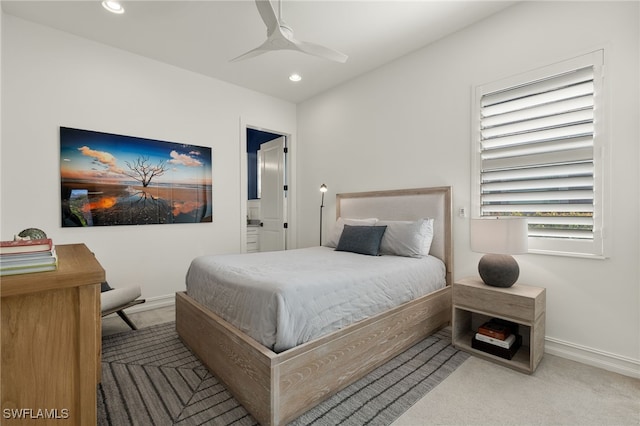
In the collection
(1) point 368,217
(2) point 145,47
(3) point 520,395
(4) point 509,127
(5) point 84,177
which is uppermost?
(2) point 145,47

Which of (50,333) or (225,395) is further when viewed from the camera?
(225,395)

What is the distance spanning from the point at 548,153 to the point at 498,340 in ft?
5.22

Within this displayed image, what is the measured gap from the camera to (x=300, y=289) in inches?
69.2

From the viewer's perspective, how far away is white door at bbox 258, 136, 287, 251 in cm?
505

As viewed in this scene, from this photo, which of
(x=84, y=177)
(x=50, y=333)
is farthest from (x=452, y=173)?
(x=84, y=177)

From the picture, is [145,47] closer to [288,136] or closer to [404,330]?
[288,136]

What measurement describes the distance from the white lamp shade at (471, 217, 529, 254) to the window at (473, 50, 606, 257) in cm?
45

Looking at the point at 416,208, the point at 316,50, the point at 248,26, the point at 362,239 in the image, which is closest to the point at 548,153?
the point at 416,208

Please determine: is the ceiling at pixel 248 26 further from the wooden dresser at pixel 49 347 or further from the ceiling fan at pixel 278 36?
the wooden dresser at pixel 49 347

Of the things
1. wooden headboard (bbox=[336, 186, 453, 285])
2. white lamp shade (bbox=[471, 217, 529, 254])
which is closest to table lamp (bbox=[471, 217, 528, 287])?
white lamp shade (bbox=[471, 217, 529, 254])

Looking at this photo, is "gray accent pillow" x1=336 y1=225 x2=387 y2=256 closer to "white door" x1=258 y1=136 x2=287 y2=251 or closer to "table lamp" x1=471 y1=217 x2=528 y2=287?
"table lamp" x1=471 y1=217 x2=528 y2=287

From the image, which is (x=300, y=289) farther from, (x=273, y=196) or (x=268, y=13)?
(x=273, y=196)

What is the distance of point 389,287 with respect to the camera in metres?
2.30

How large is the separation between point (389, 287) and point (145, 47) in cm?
365
